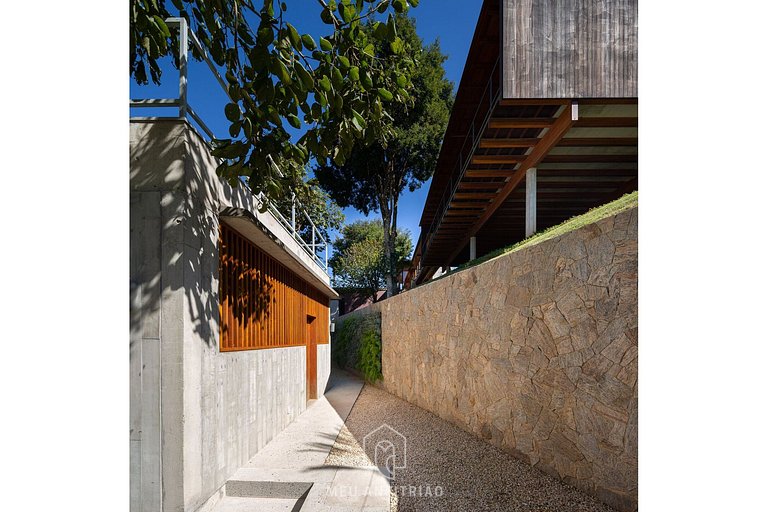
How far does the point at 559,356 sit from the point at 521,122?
506cm

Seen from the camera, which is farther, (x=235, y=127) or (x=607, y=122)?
A: (x=607, y=122)

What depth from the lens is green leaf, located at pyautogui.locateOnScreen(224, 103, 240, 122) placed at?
9.69 ft

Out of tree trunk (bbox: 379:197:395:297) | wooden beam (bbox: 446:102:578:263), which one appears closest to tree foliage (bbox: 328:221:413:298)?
tree trunk (bbox: 379:197:395:297)

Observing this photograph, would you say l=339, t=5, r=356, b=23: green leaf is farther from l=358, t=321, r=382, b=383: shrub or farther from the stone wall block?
l=358, t=321, r=382, b=383: shrub

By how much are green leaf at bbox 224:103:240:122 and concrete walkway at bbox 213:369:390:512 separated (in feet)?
11.2

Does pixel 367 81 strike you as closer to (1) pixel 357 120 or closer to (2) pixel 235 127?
(1) pixel 357 120

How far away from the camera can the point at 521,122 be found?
24.1ft

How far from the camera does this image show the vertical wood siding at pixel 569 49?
262 inches

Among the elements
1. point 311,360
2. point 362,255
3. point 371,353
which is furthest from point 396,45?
point 362,255

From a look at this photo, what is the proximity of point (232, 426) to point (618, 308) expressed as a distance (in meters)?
4.20

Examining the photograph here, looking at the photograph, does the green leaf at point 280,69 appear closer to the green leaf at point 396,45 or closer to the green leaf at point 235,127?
the green leaf at point 235,127

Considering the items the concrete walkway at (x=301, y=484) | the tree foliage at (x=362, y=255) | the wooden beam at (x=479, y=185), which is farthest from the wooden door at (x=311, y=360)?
the tree foliage at (x=362, y=255)
